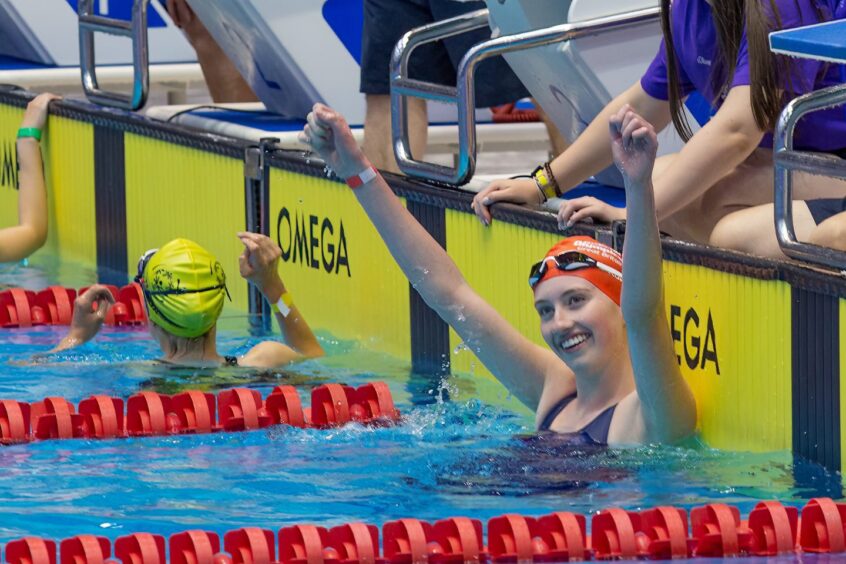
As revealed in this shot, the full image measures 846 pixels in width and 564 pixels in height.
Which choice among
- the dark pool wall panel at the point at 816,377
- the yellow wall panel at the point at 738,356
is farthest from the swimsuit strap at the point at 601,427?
the dark pool wall panel at the point at 816,377

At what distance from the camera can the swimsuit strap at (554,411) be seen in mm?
4406

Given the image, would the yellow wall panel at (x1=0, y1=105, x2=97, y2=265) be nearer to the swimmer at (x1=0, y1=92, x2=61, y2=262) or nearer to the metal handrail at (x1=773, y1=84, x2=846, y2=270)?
the swimmer at (x1=0, y1=92, x2=61, y2=262)

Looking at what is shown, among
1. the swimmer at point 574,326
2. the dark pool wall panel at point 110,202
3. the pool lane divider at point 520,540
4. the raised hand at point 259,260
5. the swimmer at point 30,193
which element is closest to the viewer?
the pool lane divider at point 520,540

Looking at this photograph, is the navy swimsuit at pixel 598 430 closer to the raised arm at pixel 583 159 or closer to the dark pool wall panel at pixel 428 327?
the raised arm at pixel 583 159

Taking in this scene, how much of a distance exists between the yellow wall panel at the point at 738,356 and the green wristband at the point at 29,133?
3734 mm

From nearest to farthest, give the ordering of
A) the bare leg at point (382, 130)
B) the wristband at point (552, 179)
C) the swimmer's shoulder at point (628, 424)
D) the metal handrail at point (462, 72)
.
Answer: the swimmer's shoulder at point (628, 424) < the wristband at point (552, 179) < the metal handrail at point (462, 72) < the bare leg at point (382, 130)

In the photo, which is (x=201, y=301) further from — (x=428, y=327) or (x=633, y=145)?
(x=633, y=145)

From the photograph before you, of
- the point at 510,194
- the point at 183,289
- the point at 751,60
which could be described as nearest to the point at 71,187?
the point at 183,289

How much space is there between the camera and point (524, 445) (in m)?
4.39

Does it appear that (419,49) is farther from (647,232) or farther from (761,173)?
(647,232)

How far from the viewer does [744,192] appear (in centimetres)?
468

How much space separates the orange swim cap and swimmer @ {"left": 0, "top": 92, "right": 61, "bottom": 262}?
10.6ft

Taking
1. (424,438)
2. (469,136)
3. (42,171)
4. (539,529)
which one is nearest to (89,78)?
(42,171)

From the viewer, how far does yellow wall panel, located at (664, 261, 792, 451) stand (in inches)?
165
